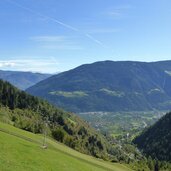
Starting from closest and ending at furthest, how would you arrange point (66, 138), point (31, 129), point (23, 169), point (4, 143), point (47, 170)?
point (23, 169)
point (47, 170)
point (4, 143)
point (31, 129)
point (66, 138)

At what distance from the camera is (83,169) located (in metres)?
73.8

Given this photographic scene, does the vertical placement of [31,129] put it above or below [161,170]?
above

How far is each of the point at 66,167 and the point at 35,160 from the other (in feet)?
28.3

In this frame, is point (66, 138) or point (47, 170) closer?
point (47, 170)

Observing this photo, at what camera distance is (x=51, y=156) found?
74062mm

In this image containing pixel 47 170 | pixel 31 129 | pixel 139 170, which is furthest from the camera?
pixel 139 170

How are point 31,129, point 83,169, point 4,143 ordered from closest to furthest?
point 4,143
point 83,169
point 31,129

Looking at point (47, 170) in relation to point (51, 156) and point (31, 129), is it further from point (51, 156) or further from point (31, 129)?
point (31, 129)

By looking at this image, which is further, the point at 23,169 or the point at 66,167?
the point at 66,167

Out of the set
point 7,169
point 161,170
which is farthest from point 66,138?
point 7,169

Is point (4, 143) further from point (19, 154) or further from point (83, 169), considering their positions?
point (83, 169)

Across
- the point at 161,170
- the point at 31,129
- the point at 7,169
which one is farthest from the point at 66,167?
the point at 161,170

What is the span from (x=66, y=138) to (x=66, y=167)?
10829cm

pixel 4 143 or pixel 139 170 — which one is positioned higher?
pixel 4 143
